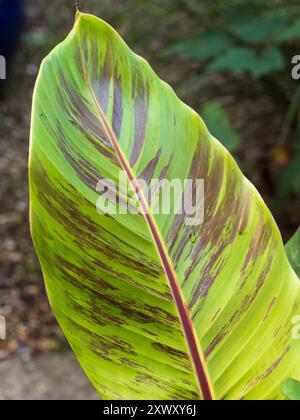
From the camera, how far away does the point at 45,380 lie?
174 centimetres

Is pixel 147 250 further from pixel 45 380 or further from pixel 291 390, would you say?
pixel 45 380

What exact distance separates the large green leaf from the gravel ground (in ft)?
3.52

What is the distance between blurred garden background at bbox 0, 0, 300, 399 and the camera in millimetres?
1729

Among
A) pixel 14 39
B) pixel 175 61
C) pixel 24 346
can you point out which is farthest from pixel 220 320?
pixel 14 39

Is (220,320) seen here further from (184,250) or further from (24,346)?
(24,346)

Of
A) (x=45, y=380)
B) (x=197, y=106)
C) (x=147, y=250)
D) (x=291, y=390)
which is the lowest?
(x=45, y=380)

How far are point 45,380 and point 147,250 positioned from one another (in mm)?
1227

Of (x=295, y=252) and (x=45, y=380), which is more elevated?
(x=295, y=252)

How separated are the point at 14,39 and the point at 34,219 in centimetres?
260

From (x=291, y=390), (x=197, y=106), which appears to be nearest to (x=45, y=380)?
(x=197, y=106)

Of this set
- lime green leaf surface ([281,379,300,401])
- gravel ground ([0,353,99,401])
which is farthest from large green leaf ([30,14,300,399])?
gravel ground ([0,353,99,401])

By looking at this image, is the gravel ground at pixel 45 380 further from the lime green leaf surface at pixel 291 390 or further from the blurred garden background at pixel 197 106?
the lime green leaf surface at pixel 291 390

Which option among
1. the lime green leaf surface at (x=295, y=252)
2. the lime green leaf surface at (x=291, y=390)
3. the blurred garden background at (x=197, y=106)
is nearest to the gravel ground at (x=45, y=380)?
the blurred garden background at (x=197, y=106)

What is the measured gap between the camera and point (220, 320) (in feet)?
2.10
